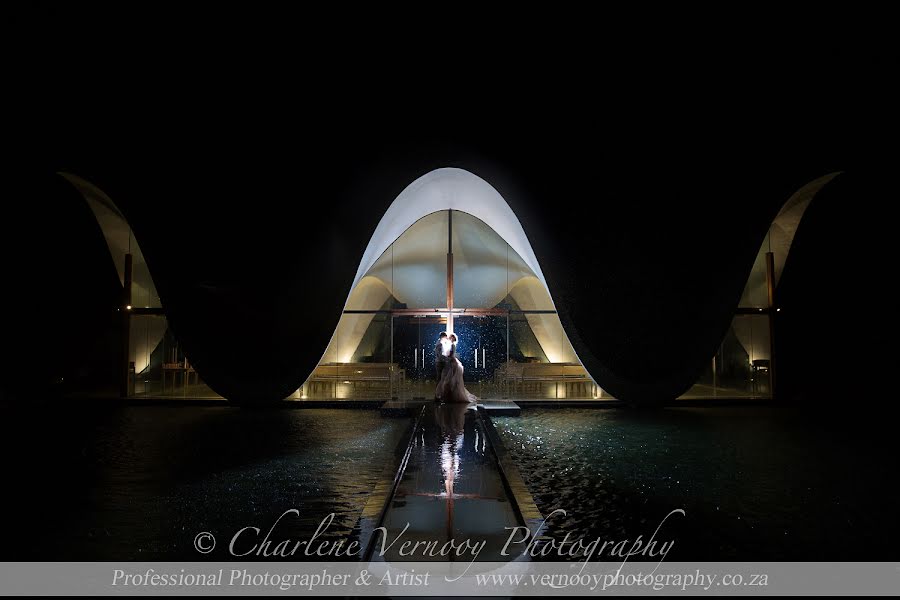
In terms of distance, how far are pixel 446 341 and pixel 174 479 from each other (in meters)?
7.10

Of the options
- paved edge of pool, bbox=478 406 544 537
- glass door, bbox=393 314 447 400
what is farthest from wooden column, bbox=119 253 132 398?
paved edge of pool, bbox=478 406 544 537

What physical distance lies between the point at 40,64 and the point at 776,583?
49.1ft

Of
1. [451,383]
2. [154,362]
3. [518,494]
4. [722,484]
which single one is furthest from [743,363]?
[154,362]

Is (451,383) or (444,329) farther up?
(444,329)

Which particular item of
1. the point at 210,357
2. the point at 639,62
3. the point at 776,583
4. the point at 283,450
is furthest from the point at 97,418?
the point at 639,62

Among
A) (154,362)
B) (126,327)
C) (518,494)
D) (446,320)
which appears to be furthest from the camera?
(446,320)

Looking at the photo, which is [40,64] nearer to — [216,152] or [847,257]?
[216,152]

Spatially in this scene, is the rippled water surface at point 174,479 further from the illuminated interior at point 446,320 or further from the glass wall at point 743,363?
the glass wall at point 743,363

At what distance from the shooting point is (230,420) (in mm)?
10992
